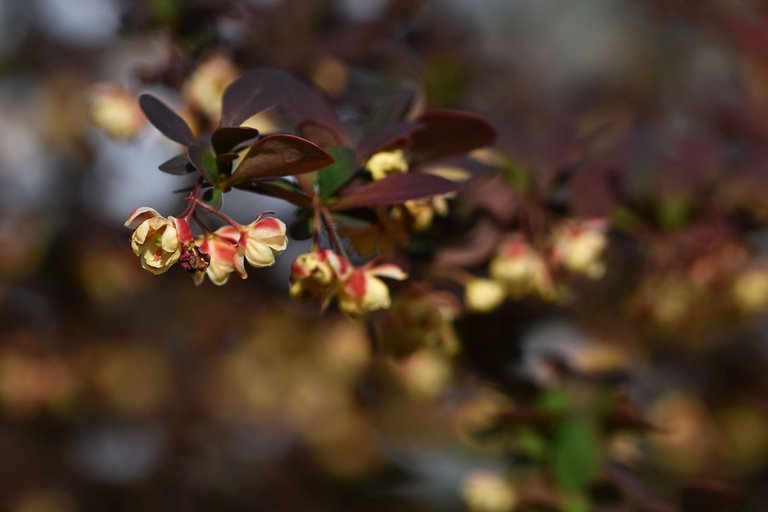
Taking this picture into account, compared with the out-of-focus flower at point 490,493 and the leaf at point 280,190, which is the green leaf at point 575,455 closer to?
the out-of-focus flower at point 490,493

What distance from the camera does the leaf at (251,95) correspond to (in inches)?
28.0

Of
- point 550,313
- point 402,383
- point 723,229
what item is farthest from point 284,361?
point 723,229

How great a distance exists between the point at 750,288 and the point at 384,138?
69 cm

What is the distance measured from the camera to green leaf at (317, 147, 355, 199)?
29.5 inches

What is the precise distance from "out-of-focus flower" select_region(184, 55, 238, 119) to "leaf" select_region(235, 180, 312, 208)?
1.09 feet

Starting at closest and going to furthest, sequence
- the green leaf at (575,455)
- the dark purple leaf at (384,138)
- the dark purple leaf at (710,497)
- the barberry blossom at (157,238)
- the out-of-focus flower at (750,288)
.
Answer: the barberry blossom at (157,238) < the dark purple leaf at (384,138) < the dark purple leaf at (710,497) < the green leaf at (575,455) < the out-of-focus flower at (750,288)

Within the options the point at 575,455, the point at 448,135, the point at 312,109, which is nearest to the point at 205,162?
the point at 312,109

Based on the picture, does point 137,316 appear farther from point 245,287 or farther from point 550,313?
point 550,313

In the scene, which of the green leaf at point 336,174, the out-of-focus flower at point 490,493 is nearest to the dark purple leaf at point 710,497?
the out-of-focus flower at point 490,493

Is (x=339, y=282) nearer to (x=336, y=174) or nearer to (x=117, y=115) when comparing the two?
(x=336, y=174)

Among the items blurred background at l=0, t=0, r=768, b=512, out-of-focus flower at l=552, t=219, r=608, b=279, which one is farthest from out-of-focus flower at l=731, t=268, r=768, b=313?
out-of-focus flower at l=552, t=219, r=608, b=279

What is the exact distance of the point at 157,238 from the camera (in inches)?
26.2

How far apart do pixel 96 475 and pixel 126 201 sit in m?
0.72

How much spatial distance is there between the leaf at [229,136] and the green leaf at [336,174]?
87 mm
